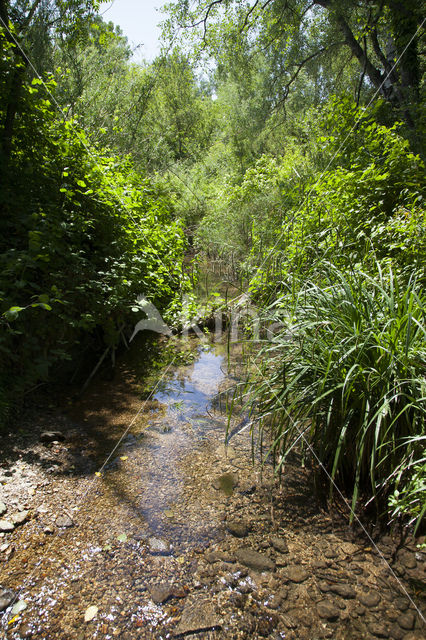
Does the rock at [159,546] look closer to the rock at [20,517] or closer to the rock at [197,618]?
the rock at [197,618]

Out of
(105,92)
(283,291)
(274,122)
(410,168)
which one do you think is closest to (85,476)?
(283,291)

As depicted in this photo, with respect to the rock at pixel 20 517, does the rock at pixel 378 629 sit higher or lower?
lower

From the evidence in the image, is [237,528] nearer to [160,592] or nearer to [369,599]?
[160,592]

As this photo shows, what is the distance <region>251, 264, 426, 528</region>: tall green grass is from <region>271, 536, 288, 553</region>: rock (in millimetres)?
331

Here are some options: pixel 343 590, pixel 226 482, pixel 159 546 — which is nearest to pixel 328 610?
pixel 343 590

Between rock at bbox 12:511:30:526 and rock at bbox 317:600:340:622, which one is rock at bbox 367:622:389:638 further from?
rock at bbox 12:511:30:526

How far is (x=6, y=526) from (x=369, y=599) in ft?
5.17

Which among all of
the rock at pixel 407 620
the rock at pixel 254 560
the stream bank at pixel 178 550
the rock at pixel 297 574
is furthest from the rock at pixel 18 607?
the rock at pixel 407 620

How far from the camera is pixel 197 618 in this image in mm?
1396

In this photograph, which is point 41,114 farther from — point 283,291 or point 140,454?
point 140,454

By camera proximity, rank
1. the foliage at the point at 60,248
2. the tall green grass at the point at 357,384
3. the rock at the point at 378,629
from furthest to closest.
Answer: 1. the foliage at the point at 60,248
2. the tall green grass at the point at 357,384
3. the rock at the point at 378,629

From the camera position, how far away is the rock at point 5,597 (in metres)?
1.39

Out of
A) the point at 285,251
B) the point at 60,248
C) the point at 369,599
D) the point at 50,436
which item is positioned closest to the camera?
the point at 369,599

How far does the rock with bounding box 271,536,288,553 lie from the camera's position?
1.71 metres
